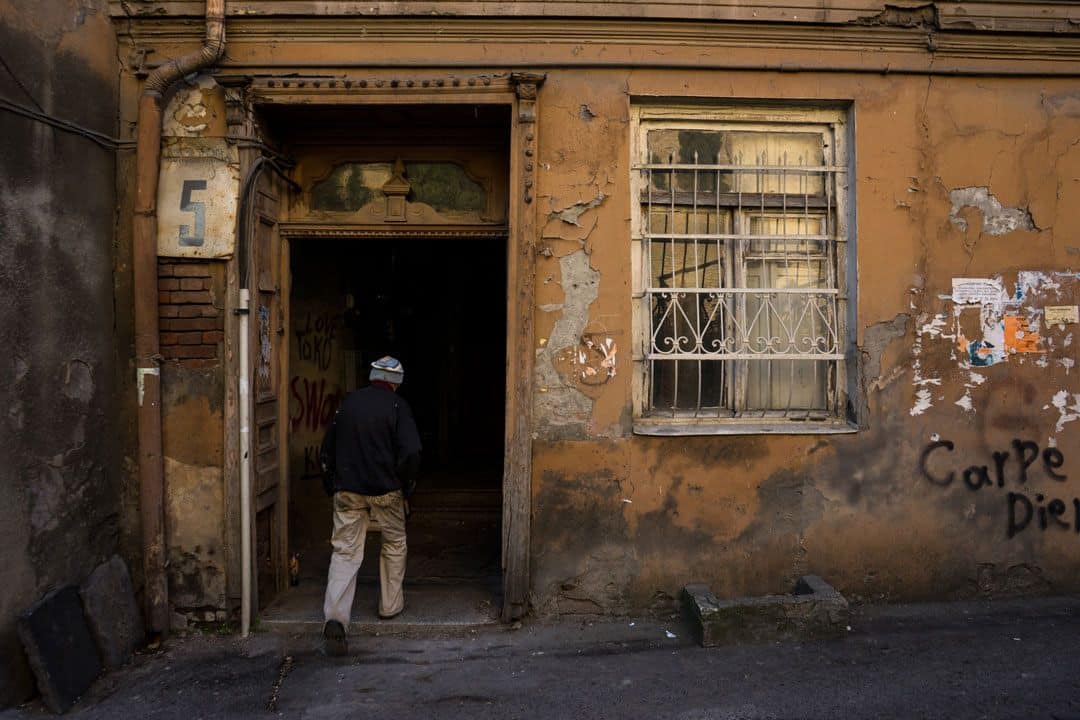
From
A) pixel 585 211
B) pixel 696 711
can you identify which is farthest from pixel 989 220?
pixel 696 711

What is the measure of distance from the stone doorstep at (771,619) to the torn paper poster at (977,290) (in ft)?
7.22

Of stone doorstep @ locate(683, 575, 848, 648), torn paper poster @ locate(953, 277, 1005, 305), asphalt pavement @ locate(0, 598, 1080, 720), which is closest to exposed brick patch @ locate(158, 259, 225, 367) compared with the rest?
asphalt pavement @ locate(0, 598, 1080, 720)

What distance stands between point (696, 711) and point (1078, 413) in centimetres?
344

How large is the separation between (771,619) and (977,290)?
262 centimetres

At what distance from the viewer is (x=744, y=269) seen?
4.91 meters

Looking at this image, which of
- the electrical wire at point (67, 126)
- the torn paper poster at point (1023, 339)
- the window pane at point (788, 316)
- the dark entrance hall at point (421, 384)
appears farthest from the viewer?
the dark entrance hall at point (421, 384)

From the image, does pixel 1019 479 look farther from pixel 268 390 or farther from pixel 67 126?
pixel 67 126

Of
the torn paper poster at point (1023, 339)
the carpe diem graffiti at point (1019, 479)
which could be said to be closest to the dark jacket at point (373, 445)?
the carpe diem graffiti at point (1019, 479)

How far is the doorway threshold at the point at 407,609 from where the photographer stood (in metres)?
4.52

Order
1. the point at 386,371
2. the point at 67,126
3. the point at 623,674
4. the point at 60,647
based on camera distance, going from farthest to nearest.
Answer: the point at 386,371, the point at 67,126, the point at 623,674, the point at 60,647

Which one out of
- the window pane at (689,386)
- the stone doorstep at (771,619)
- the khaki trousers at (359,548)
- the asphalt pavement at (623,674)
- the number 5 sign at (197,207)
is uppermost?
the number 5 sign at (197,207)

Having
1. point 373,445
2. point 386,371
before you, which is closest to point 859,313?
point 386,371

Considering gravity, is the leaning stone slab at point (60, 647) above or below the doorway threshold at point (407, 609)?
above

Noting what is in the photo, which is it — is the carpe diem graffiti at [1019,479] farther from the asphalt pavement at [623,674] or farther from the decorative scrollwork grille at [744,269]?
the decorative scrollwork grille at [744,269]
